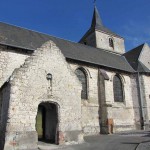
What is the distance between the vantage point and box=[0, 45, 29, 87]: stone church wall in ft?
41.2

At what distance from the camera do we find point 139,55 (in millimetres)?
21500

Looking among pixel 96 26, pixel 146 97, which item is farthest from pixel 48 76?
pixel 96 26

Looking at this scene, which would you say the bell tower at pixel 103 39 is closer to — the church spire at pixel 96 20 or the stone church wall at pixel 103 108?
the church spire at pixel 96 20

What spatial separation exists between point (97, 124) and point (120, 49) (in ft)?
56.9

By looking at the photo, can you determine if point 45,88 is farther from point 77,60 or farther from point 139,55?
point 139,55

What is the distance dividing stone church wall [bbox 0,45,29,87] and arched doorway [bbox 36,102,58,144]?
10.1 ft

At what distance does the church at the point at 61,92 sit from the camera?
9.15 meters

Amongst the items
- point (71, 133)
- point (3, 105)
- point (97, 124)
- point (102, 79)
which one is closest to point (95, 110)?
point (97, 124)

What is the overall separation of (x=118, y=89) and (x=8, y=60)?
398 inches

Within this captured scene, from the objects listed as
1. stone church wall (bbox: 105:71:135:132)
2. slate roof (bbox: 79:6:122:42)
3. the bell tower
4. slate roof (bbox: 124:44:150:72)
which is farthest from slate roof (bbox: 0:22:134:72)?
slate roof (bbox: 79:6:122:42)

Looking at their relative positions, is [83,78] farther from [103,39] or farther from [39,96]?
[103,39]

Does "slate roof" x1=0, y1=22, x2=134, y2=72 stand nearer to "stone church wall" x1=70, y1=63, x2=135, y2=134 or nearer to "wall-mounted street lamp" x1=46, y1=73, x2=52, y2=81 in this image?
"stone church wall" x1=70, y1=63, x2=135, y2=134

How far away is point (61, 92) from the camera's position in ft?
34.6

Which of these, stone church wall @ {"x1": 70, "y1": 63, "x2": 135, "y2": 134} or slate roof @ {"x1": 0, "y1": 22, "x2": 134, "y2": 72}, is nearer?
slate roof @ {"x1": 0, "y1": 22, "x2": 134, "y2": 72}
